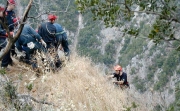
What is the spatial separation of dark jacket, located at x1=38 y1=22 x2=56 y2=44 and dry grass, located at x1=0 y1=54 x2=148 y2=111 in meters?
0.70

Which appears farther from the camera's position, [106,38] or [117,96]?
[106,38]

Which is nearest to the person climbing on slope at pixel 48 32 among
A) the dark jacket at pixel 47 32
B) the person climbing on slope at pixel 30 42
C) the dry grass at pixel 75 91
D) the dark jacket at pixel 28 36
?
the dark jacket at pixel 47 32

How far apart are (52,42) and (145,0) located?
4.71 m

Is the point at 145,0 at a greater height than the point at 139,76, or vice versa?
the point at 145,0

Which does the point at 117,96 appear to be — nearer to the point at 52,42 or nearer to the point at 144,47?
the point at 52,42

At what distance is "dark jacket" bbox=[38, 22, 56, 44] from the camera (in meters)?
7.47

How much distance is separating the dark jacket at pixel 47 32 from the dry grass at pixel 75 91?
2.29ft

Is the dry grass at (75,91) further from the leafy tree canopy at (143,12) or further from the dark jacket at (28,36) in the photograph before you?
the leafy tree canopy at (143,12)

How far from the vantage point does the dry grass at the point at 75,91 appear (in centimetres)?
453

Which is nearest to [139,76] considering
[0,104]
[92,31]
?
[92,31]

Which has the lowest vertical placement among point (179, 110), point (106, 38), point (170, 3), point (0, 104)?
point (106, 38)

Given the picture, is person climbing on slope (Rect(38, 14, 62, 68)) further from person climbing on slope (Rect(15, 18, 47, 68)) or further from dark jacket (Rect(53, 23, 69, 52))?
person climbing on slope (Rect(15, 18, 47, 68))

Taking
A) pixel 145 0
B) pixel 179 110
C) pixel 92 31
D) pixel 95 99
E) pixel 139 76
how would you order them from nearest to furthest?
pixel 145 0, pixel 179 110, pixel 95 99, pixel 139 76, pixel 92 31

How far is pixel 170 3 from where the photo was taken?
322 centimetres
